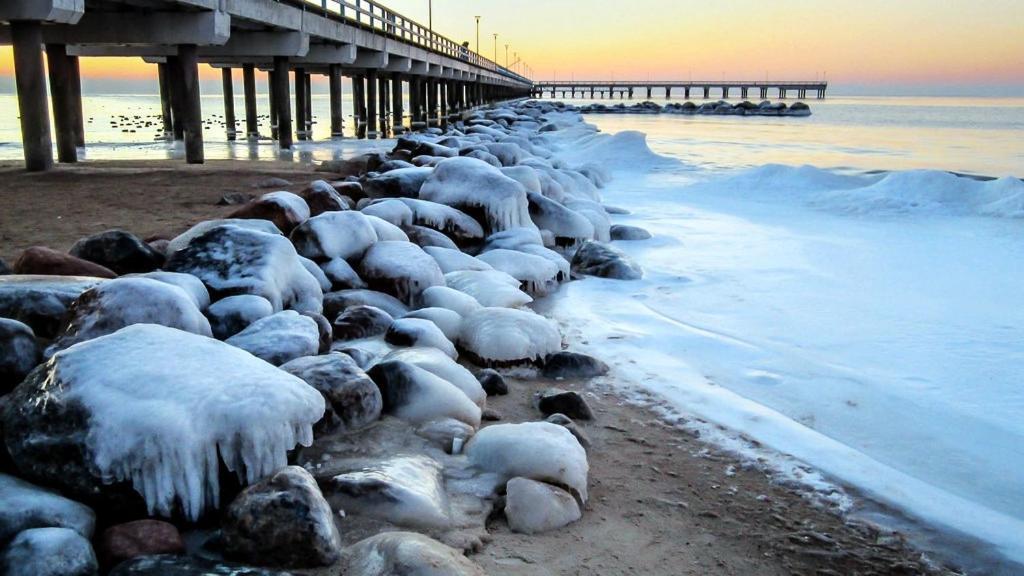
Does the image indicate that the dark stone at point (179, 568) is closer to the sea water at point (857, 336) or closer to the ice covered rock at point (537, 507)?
the ice covered rock at point (537, 507)

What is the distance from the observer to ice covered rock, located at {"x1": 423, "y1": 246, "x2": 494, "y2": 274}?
5.61 metres

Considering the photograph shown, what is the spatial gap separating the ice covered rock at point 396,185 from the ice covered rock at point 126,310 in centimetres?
437

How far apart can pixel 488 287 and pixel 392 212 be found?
154 cm

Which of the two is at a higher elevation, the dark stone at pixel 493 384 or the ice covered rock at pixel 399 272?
the ice covered rock at pixel 399 272

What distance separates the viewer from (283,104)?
1642cm

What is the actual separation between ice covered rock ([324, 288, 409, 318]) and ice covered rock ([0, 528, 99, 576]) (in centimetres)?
248

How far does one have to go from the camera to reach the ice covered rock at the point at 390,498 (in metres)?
2.53

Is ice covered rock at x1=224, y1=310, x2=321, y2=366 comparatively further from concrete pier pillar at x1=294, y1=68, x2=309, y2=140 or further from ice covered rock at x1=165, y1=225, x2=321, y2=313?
concrete pier pillar at x1=294, y1=68, x2=309, y2=140

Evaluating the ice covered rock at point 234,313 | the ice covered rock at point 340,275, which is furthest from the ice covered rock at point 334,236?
the ice covered rock at point 234,313

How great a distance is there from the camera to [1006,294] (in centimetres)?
675

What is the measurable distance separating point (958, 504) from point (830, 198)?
1057cm

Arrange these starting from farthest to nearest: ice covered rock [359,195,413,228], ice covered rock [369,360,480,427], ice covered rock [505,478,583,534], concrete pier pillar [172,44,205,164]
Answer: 1. concrete pier pillar [172,44,205,164]
2. ice covered rock [359,195,413,228]
3. ice covered rock [369,360,480,427]
4. ice covered rock [505,478,583,534]

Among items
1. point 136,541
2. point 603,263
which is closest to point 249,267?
point 136,541

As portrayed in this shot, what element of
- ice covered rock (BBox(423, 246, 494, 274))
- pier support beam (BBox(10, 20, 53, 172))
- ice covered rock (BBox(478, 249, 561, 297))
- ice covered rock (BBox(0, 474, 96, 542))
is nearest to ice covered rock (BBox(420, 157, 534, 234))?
ice covered rock (BBox(478, 249, 561, 297))
